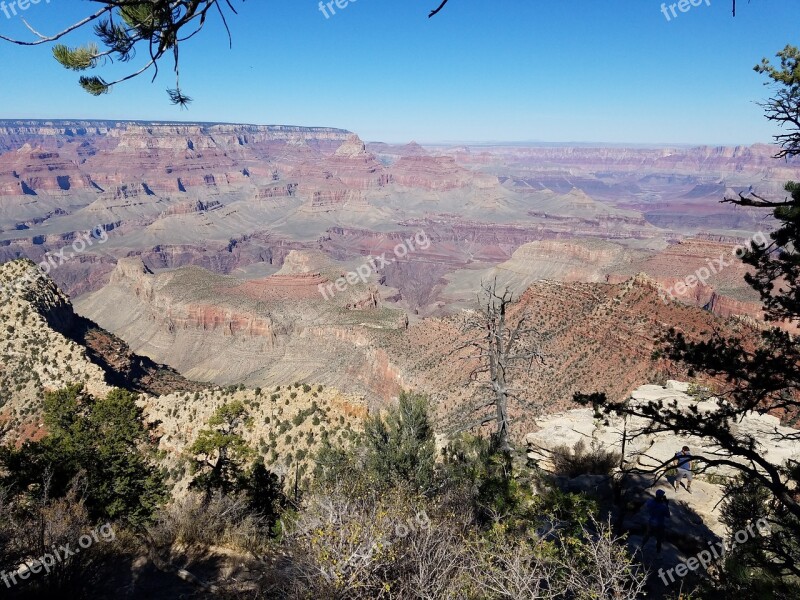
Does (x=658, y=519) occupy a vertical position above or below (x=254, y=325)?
above

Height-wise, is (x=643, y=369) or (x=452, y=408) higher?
(x=643, y=369)

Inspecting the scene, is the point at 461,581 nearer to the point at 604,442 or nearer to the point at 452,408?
the point at 604,442

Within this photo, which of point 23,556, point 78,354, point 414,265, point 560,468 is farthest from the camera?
point 414,265

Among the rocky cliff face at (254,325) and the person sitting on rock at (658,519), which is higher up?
the person sitting on rock at (658,519)

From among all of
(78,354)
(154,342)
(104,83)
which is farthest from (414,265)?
(104,83)

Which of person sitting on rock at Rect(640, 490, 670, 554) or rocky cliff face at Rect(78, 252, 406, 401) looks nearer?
person sitting on rock at Rect(640, 490, 670, 554)

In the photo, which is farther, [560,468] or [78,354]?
[78,354]

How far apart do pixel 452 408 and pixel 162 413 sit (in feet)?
55.6

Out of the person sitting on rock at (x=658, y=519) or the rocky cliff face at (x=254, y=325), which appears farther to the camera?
the rocky cliff face at (x=254, y=325)

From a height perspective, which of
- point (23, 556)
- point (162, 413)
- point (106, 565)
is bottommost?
point (162, 413)

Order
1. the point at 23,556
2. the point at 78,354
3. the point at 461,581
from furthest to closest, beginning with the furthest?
the point at 78,354 < the point at 23,556 < the point at 461,581

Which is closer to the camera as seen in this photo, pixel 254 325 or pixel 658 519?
pixel 658 519

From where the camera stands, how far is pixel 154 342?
85312mm

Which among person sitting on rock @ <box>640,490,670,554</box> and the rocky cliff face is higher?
person sitting on rock @ <box>640,490,670,554</box>
